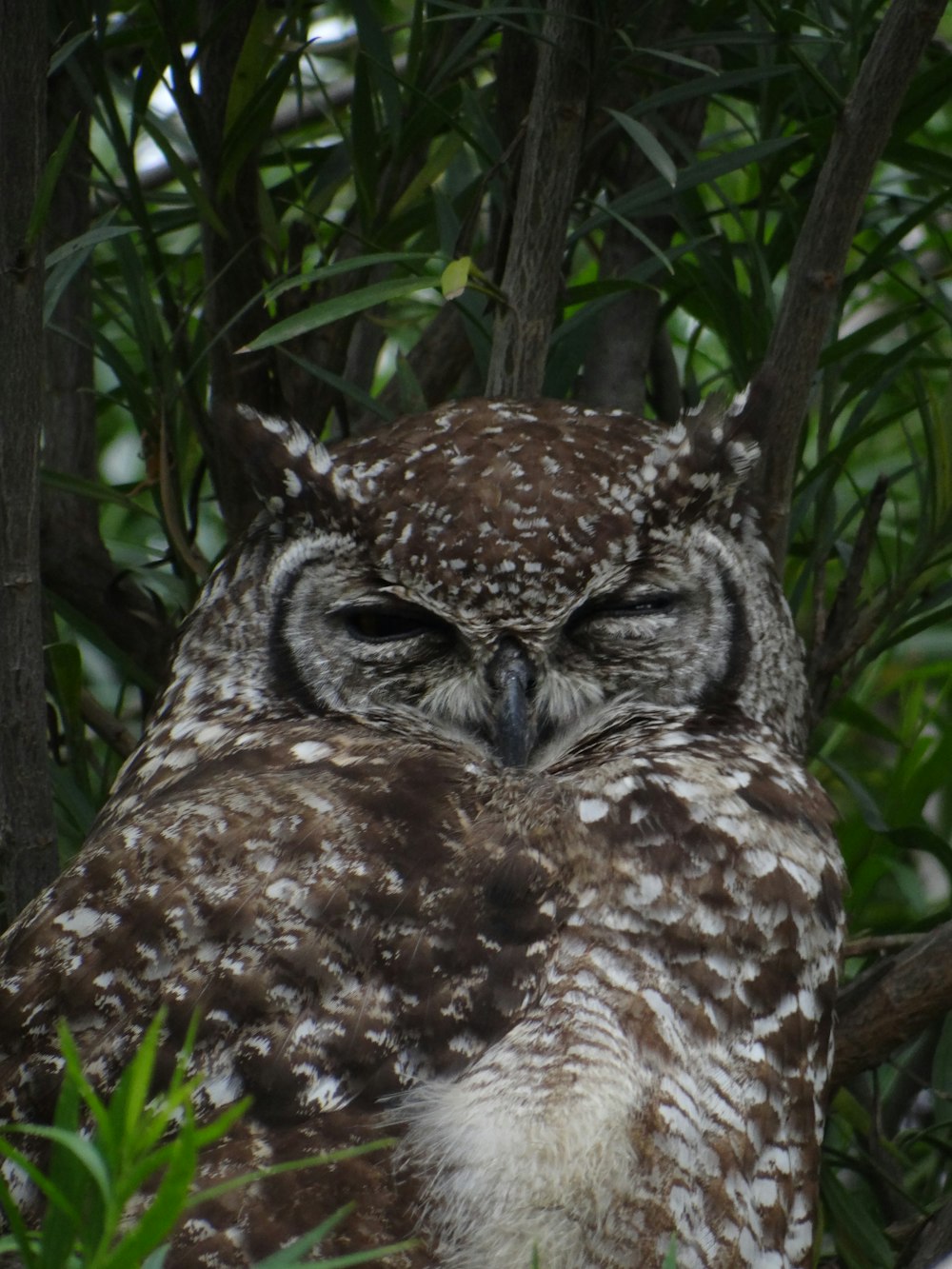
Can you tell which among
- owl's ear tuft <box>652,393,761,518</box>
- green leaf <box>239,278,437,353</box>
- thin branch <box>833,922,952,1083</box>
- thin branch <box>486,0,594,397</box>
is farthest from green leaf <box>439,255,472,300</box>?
thin branch <box>833,922,952,1083</box>

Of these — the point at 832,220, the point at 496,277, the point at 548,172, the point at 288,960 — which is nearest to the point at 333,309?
the point at 548,172

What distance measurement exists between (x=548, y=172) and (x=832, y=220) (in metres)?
0.36

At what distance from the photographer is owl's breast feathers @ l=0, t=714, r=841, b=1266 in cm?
159

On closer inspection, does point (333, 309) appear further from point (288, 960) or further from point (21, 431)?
point (288, 960)

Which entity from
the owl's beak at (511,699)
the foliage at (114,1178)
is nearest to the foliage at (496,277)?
the owl's beak at (511,699)

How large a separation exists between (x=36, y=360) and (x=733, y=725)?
972 millimetres

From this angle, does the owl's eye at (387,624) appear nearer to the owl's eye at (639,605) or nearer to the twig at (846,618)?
the owl's eye at (639,605)

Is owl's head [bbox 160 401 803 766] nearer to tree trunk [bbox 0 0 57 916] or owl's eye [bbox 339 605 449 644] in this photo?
owl's eye [bbox 339 605 449 644]

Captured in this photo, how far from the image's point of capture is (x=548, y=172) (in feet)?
6.67

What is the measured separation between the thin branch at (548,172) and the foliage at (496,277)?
0.17 feet

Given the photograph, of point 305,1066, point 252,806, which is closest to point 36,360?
point 252,806

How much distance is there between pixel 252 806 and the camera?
71.2 inches

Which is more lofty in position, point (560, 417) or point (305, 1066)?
point (560, 417)

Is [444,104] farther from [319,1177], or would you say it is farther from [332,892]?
[319,1177]
